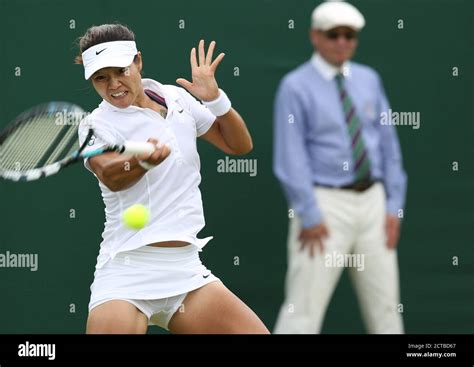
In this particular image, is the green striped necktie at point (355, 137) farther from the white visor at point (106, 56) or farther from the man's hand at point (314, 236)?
the white visor at point (106, 56)

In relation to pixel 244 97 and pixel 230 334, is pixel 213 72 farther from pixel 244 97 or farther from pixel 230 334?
pixel 230 334

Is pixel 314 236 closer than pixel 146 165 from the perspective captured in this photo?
No

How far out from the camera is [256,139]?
455 centimetres

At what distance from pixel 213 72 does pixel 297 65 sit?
1.50 feet

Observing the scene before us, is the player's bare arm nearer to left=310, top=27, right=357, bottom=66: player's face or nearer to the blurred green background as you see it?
the blurred green background

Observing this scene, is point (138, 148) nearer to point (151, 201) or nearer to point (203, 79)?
point (151, 201)

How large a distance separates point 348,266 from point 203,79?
0.98 meters

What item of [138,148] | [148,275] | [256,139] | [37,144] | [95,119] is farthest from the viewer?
[256,139]

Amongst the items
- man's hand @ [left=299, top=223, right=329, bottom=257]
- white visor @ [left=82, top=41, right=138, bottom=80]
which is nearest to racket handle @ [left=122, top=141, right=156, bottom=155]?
white visor @ [left=82, top=41, right=138, bottom=80]

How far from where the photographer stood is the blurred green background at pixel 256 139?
4535mm

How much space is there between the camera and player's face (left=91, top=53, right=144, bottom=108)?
13.4ft

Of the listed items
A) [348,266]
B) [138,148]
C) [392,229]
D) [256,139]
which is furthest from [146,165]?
[392,229]
